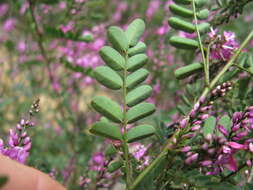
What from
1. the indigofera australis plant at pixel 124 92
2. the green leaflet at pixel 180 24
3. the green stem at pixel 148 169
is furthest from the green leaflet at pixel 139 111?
the green leaflet at pixel 180 24

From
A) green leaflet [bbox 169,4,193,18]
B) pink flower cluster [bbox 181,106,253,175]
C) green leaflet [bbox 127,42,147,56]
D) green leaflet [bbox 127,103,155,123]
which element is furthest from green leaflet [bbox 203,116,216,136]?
green leaflet [bbox 169,4,193,18]

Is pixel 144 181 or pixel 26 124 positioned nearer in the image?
pixel 144 181

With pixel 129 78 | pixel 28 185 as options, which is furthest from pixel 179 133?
pixel 28 185

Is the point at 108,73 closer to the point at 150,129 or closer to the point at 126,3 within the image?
the point at 150,129

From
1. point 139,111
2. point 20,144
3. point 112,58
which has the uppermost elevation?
point 112,58

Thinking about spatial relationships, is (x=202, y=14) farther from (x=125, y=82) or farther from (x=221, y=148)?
(x=221, y=148)

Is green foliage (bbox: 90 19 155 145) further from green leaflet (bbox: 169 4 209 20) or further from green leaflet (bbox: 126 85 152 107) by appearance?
green leaflet (bbox: 169 4 209 20)

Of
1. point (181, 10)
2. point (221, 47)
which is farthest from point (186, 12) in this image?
point (221, 47)
